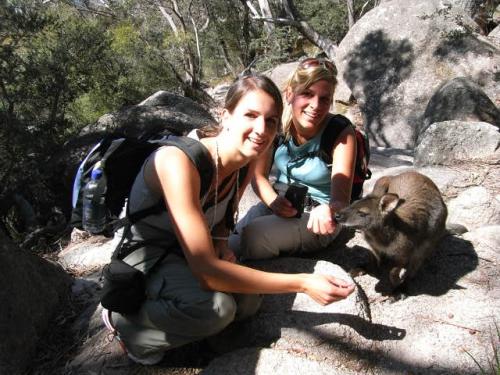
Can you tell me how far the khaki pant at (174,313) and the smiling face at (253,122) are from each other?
0.70 meters

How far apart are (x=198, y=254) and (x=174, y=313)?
0.36m

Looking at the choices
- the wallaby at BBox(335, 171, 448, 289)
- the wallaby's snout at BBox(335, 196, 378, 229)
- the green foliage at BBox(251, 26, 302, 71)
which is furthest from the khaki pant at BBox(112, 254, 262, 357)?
the green foliage at BBox(251, 26, 302, 71)

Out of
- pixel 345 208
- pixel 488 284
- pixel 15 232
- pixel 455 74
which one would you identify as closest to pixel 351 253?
pixel 345 208

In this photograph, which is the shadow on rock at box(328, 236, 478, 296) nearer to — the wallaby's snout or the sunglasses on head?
the wallaby's snout

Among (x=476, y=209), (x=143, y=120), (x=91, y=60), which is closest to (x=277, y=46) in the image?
(x=91, y=60)

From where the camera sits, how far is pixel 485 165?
13.4 feet

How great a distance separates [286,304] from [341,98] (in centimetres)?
854

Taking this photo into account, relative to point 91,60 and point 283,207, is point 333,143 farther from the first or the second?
point 91,60

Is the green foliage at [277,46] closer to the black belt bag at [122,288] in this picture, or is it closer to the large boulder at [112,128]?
the large boulder at [112,128]

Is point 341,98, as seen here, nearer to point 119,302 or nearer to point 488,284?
point 488,284

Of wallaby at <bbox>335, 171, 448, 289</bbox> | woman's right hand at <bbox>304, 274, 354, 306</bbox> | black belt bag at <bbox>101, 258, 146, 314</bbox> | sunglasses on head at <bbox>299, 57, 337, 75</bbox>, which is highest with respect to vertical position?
sunglasses on head at <bbox>299, 57, 337, 75</bbox>

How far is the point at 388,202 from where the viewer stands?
A: 2682mm

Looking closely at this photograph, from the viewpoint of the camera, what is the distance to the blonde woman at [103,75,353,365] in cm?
188

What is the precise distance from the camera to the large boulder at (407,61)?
7.93m
